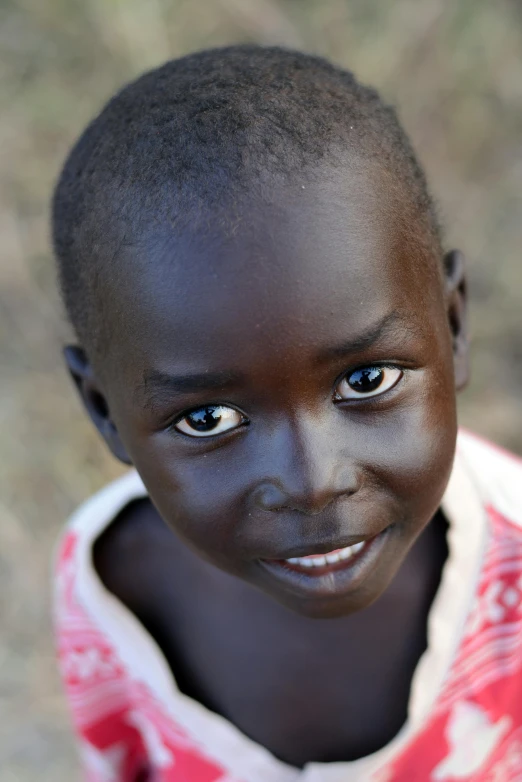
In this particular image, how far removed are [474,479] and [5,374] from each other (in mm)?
1602

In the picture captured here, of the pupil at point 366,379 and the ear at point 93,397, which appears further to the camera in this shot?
the ear at point 93,397

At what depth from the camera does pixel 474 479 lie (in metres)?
1.12

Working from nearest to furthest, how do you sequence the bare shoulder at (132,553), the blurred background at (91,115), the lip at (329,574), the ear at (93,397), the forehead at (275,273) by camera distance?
the forehead at (275,273) < the lip at (329,574) < the ear at (93,397) < the bare shoulder at (132,553) < the blurred background at (91,115)

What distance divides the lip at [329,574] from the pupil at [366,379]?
0.56 feet

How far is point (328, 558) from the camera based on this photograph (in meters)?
0.90

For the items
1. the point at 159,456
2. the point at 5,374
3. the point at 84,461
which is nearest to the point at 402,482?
the point at 159,456

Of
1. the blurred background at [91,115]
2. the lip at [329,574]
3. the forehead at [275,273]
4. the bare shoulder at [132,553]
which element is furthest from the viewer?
the blurred background at [91,115]

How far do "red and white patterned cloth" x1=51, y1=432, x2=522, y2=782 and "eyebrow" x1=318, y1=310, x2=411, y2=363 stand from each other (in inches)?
14.1

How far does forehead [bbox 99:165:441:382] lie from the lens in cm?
75

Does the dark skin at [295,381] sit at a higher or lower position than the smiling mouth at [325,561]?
higher

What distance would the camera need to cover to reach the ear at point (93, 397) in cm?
101

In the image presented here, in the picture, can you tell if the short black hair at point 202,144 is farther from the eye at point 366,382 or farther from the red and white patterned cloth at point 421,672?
the red and white patterned cloth at point 421,672

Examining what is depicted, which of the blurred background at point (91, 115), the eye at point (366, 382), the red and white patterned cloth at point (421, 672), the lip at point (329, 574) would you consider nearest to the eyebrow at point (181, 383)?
the eye at point (366, 382)

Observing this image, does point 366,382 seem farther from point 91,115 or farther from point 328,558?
point 91,115
